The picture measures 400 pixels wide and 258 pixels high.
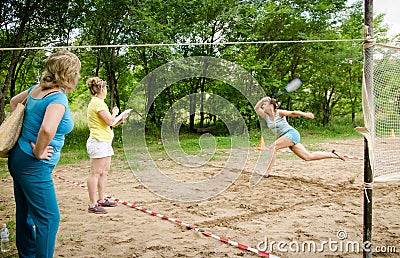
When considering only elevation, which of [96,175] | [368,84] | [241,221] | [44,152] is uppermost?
[368,84]

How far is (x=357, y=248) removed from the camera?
3.71m

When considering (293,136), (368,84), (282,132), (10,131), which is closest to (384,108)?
(368,84)

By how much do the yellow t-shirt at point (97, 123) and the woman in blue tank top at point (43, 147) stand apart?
77.7 inches

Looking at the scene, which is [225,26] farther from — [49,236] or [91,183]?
[49,236]

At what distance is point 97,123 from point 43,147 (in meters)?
2.34

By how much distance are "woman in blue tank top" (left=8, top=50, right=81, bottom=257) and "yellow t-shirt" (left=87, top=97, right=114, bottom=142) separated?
1.97 m

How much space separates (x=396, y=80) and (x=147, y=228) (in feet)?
10.1

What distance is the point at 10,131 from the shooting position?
8.71 feet

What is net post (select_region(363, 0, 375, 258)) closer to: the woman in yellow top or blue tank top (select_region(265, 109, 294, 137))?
the woman in yellow top

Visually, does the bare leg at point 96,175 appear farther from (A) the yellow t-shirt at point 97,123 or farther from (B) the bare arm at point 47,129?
(B) the bare arm at point 47,129

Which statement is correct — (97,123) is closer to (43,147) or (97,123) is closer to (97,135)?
(97,135)

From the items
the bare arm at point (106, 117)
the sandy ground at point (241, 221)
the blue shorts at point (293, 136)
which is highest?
the bare arm at point (106, 117)

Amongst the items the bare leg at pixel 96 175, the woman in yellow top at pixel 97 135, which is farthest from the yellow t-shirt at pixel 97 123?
the bare leg at pixel 96 175

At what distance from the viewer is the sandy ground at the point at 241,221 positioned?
369cm
